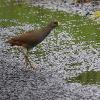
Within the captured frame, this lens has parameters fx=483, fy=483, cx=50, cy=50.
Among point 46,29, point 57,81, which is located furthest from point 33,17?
point 57,81

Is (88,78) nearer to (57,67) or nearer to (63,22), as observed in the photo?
(57,67)

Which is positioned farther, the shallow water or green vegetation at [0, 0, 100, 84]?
green vegetation at [0, 0, 100, 84]

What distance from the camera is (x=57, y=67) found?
15844 millimetres

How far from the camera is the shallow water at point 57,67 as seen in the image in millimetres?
12609

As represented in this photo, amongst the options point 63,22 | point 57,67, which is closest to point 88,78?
point 57,67

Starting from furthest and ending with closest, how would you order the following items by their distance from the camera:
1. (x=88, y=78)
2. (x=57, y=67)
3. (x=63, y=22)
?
(x=63, y=22) → (x=57, y=67) → (x=88, y=78)

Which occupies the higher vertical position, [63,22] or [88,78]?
[63,22]

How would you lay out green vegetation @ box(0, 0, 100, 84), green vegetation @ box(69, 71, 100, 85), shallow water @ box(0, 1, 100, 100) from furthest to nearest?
green vegetation @ box(0, 0, 100, 84), green vegetation @ box(69, 71, 100, 85), shallow water @ box(0, 1, 100, 100)

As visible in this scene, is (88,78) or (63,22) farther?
(63,22)

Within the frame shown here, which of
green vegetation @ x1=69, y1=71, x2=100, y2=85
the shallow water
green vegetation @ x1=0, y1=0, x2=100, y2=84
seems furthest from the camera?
green vegetation @ x1=0, y1=0, x2=100, y2=84

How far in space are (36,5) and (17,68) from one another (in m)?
25.1

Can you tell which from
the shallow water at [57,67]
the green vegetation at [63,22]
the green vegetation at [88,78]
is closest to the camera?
the shallow water at [57,67]

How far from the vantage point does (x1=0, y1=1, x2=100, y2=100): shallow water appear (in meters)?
12.6

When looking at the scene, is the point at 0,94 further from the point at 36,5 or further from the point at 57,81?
the point at 36,5
